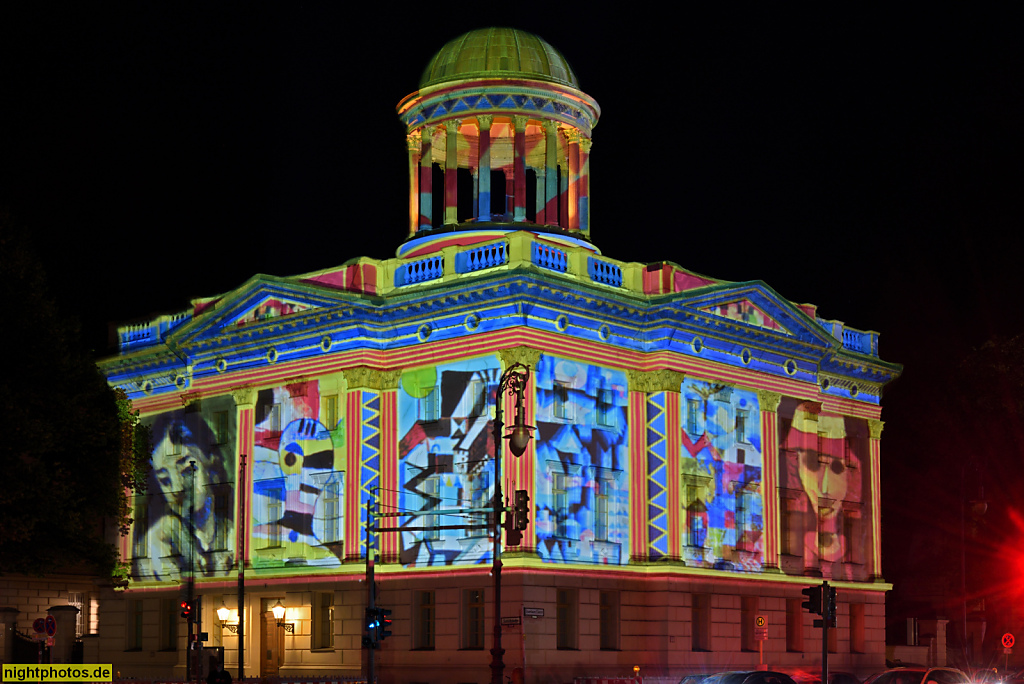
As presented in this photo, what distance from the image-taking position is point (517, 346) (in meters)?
54.0

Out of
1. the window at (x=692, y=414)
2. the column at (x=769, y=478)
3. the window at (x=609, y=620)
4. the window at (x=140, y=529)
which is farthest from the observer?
the window at (x=140, y=529)

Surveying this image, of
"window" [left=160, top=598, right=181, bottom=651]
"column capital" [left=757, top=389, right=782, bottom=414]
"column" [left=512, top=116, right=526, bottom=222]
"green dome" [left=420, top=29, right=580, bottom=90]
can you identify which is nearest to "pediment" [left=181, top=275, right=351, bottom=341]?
"column" [left=512, top=116, right=526, bottom=222]

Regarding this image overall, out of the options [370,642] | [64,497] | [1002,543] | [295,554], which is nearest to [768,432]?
[1002,543]

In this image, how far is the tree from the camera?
4338 centimetres

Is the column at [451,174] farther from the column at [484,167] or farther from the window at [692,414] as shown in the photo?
the window at [692,414]

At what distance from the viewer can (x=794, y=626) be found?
6312 centimetres

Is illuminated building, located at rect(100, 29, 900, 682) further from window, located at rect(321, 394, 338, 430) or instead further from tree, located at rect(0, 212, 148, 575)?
tree, located at rect(0, 212, 148, 575)

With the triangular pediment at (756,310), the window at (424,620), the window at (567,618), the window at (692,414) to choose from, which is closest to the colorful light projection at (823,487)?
the triangular pediment at (756,310)

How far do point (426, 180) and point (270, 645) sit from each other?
1844 cm

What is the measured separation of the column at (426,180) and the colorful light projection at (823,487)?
610 inches

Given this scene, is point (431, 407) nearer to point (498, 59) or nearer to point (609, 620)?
point (609, 620)

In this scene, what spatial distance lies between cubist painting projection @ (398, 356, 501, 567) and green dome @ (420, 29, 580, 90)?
12995 mm

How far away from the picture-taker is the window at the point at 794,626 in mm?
62906

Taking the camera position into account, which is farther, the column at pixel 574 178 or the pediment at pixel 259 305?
the column at pixel 574 178
